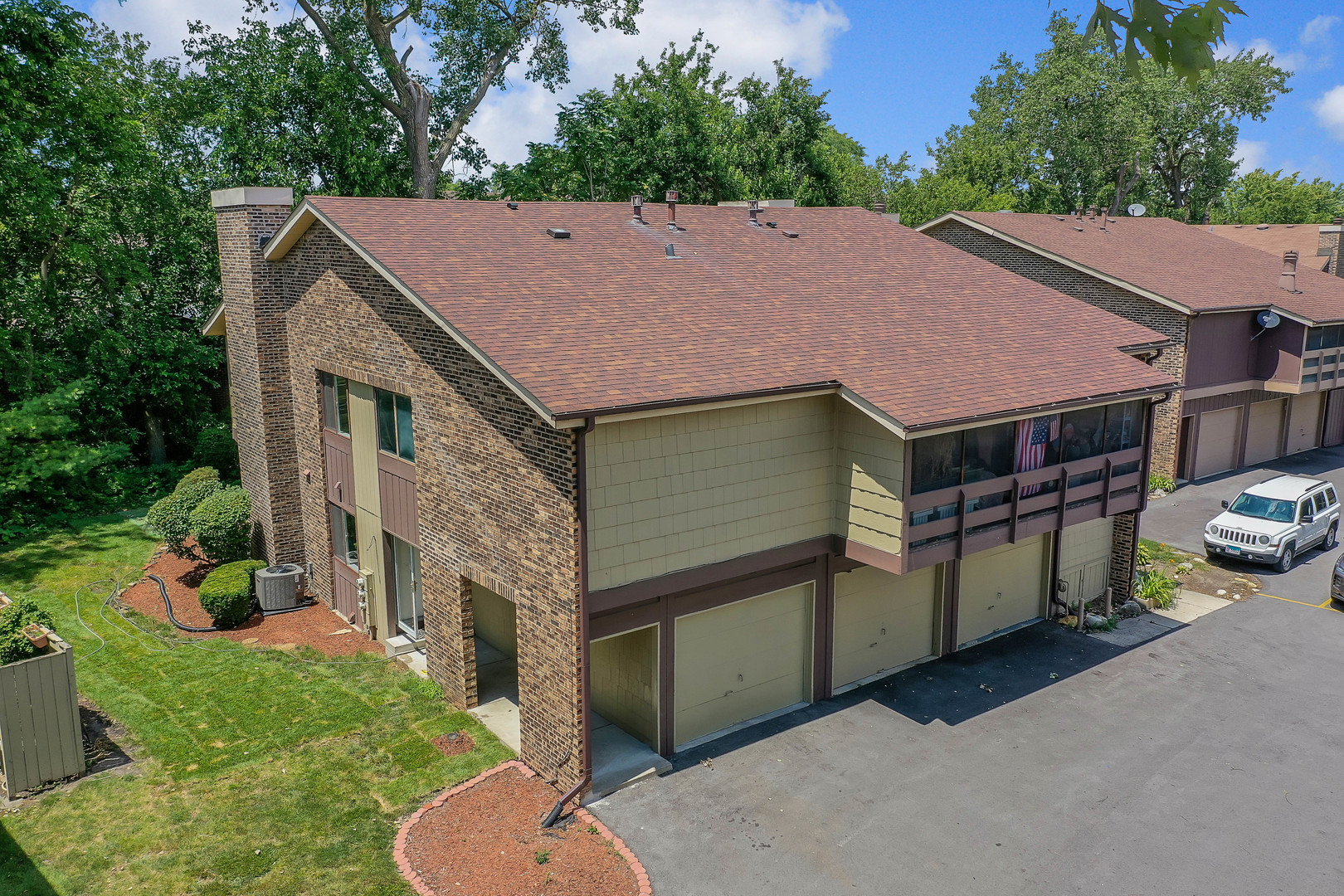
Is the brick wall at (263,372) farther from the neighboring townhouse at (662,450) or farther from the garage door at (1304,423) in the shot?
the garage door at (1304,423)

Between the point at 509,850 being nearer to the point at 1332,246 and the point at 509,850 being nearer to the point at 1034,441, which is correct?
the point at 1034,441

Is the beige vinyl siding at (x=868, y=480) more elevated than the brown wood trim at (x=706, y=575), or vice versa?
the beige vinyl siding at (x=868, y=480)

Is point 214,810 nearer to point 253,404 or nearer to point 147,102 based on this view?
point 253,404

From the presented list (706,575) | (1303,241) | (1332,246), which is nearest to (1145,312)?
(706,575)

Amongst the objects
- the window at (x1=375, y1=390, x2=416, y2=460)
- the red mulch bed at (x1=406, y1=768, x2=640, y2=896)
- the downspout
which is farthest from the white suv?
the window at (x1=375, y1=390, x2=416, y2=460)

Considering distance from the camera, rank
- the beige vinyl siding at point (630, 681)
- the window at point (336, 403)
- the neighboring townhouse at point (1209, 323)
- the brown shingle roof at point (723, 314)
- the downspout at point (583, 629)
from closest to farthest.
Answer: the downspout at point (583, 629) < the brown shingle roof at point (723, 314) < the beige vinyl siding at point (630, 681) < the window at point (336, 403) < the neighboring townhouse at point (1209, 323)

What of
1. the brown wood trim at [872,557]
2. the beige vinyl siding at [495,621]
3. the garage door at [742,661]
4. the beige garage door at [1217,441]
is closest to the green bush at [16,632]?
A: the beige vinyl siding at [495,621]
